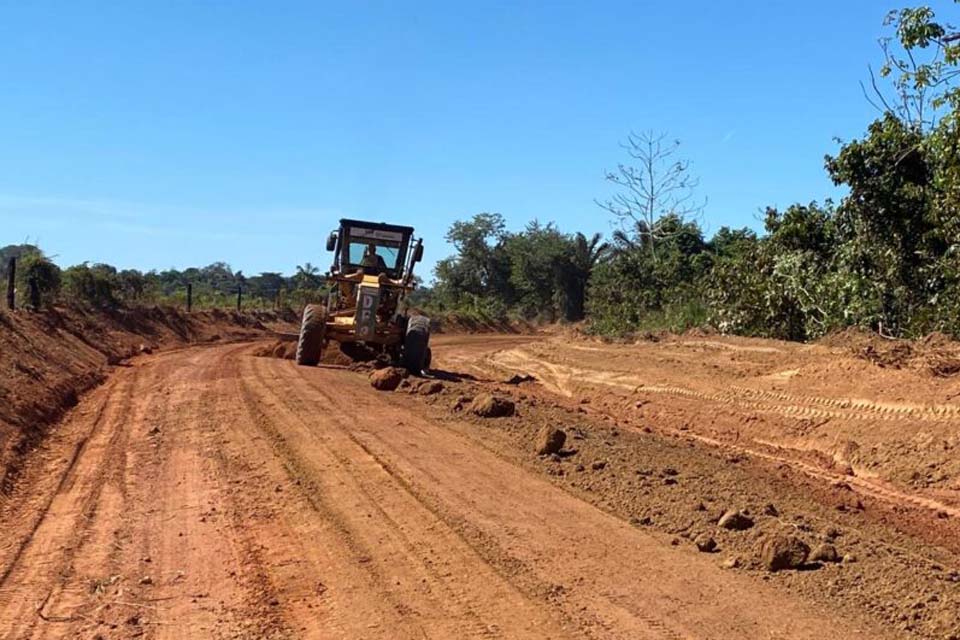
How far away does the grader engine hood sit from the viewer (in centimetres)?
1758

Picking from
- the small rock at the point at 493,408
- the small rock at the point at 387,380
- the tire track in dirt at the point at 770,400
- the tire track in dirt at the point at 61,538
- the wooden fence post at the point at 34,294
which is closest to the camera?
the tire track in dirt at the point at 61,538

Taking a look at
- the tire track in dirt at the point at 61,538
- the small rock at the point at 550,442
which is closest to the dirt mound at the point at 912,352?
the small rock at the point at 550,442

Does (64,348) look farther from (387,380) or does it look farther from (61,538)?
(61,538)

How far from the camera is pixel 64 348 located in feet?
66.7

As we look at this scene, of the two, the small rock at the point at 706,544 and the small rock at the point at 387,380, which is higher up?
the small rock at the point at 387,380

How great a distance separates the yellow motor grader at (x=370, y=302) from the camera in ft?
58.0

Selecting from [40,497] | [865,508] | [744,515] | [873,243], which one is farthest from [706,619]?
[873,243]

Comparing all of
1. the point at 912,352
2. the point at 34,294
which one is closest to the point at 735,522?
the point at 912,352

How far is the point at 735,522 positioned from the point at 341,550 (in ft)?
9.41

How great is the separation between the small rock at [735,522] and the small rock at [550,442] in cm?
290

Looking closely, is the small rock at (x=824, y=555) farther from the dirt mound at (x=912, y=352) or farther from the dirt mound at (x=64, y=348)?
the dirt mound at (x=64, y=348)

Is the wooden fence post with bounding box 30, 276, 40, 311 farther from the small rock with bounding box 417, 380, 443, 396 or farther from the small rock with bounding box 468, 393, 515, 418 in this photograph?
the small rock with bounding box 468, 393, 515, 418

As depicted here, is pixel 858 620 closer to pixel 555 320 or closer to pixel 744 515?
pixel 744 515

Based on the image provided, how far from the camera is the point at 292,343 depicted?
2425cm
